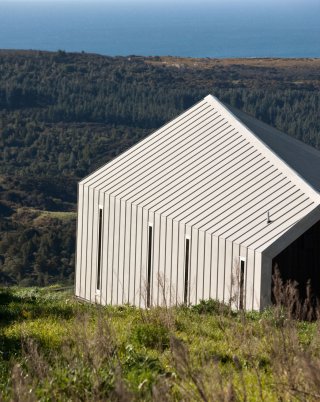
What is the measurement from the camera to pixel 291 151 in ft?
57.5

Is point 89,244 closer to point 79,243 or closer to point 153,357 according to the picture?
point 79,243

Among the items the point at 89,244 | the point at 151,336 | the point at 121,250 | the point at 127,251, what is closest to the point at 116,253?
the point at 121,250

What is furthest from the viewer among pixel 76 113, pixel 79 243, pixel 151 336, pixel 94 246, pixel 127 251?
pixel 76 113

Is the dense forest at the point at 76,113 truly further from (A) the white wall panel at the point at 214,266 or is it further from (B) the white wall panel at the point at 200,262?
(A) the white wall panel at the point at 214,266

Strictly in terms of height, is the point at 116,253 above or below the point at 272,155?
below

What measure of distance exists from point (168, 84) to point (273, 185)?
103 meters

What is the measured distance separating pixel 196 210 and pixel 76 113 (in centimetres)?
9052

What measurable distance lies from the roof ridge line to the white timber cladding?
0.06 feet

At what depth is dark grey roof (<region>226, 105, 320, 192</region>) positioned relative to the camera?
15.9m

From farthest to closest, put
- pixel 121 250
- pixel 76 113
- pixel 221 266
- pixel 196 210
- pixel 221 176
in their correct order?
pixel 76 113, pixel 121 250, pixel 221 176, pixel 196 210, pixel 221 266

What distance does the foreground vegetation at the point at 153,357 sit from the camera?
17.2ft

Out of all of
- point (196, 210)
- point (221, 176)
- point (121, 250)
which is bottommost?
point (121, 250)

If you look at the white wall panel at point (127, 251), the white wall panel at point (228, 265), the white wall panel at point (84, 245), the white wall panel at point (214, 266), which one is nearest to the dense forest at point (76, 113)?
the white wall panel at point (84, 245)

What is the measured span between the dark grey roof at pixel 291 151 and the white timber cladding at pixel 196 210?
0.04m
